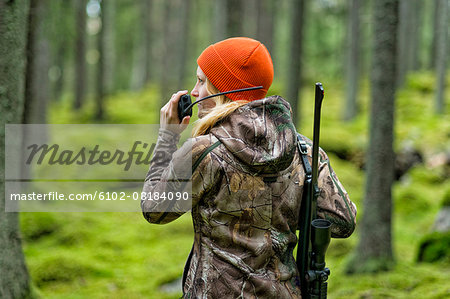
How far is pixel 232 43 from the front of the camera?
2.02 meters

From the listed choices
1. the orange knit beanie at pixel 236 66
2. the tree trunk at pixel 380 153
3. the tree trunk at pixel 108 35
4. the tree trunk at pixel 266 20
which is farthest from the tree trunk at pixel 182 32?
the orange knit beanie at pixel 236 66

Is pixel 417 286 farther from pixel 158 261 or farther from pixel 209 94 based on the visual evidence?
pixel 209 94

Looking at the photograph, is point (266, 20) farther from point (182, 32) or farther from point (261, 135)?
point (261, 135)

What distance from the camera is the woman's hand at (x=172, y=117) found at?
6.26ft

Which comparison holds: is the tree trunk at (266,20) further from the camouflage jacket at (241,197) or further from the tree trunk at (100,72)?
A: the camouflage jacket at (241,197)

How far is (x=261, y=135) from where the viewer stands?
6.08ft

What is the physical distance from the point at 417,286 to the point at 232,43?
13.5 ft

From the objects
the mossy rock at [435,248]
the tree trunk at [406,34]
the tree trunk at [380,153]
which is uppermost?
the tree trunk at [406,34]

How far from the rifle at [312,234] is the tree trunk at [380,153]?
3.85 m

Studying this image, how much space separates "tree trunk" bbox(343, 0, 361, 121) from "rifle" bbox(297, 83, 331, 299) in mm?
14590

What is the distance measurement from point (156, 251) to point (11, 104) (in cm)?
456

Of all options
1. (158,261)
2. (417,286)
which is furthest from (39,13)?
(417,286)

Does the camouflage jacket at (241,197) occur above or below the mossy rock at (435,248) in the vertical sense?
above

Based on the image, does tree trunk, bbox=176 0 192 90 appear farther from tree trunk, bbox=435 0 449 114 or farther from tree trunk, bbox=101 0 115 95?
tree trunk, bbox=435 0 449 114
